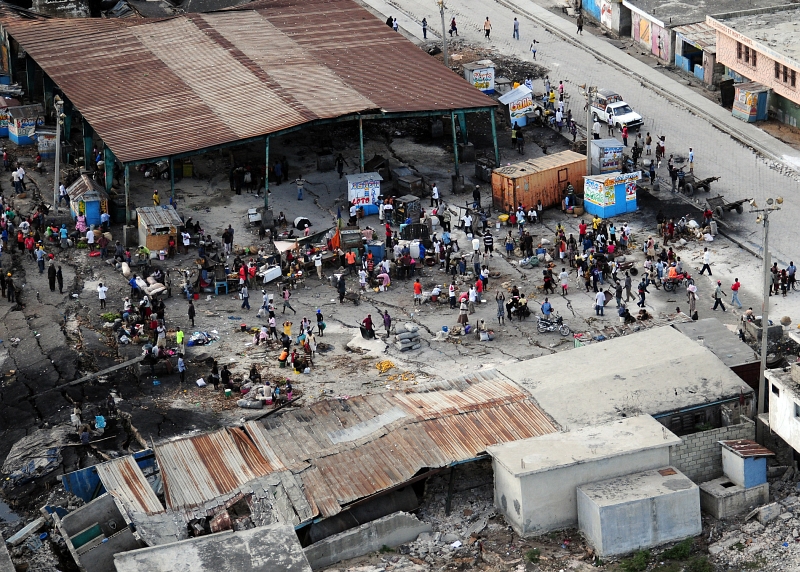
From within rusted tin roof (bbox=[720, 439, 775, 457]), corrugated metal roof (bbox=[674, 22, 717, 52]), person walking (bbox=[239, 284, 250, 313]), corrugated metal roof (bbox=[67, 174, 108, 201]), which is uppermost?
corrugated metal roof (bbox=[674, 22, 717, 52])

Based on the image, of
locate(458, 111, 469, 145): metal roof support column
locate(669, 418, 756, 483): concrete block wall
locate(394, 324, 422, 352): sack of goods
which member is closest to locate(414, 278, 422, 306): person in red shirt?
locate(394, 324, 422, 352): sack of goods

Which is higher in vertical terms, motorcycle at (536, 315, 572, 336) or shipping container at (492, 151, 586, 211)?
shipping container at (492, 151, 586, 211)

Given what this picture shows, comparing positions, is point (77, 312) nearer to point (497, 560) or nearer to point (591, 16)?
point (497, 560)

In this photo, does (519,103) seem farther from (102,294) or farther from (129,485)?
(129,485)

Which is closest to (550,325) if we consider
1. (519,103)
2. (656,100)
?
(519,103)

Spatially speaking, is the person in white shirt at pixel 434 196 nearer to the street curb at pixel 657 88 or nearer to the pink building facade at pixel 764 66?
the street curb at pixel 657 88

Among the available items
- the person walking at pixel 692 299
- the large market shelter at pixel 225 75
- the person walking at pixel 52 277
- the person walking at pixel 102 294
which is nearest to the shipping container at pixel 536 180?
the large market shelter at pixel 225 75

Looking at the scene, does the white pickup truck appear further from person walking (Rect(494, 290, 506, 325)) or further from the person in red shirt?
person walking (Rect(494, 290, 506, 325))
